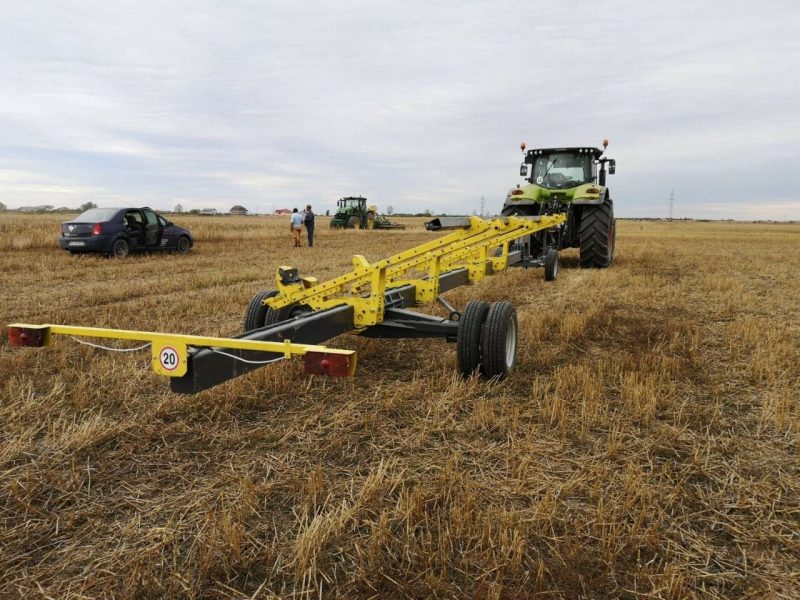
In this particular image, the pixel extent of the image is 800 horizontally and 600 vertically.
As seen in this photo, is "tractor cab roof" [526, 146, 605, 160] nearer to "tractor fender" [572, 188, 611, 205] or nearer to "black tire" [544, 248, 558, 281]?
"tractor fender" [572, 188, 611, 205]

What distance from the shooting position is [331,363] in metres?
2.26

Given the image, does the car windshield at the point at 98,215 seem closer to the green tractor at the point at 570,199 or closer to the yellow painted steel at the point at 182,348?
the green tractor at the point at 570,199

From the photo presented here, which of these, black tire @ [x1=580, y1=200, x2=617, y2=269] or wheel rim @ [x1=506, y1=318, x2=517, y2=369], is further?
black tire @ [x1=580, y1=200, x2=617, y2=269]

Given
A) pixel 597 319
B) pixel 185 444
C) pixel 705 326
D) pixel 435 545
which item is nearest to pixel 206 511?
pixel 185 444

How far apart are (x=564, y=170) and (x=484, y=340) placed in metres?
8.80

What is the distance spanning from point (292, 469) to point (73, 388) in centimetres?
200

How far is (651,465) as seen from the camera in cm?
259

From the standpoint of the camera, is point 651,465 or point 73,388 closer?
point 651,465

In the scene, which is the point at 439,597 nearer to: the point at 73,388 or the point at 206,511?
the point at 206,511

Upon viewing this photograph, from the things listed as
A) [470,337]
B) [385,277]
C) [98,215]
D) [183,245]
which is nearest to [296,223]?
[183,245]

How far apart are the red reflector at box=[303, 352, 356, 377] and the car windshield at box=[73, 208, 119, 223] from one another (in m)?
12.3

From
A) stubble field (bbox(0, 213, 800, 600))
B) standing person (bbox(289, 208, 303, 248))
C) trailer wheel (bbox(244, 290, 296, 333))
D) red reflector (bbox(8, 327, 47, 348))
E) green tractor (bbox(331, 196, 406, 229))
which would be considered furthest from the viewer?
green tractor (bbox(331, 196, 406, 229))

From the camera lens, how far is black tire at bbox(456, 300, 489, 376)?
3.70 meters

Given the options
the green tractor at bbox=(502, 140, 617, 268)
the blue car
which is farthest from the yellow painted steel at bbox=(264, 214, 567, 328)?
the blue car
